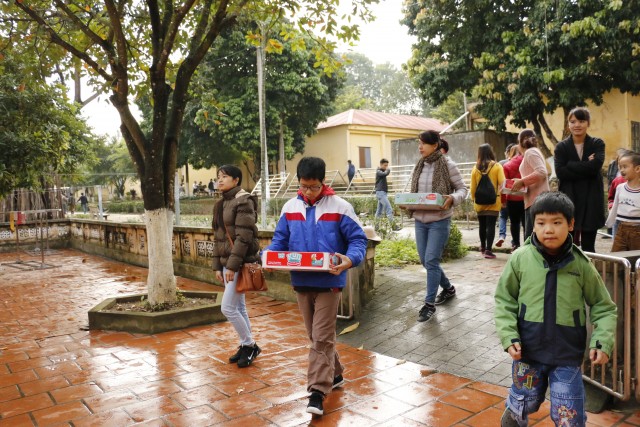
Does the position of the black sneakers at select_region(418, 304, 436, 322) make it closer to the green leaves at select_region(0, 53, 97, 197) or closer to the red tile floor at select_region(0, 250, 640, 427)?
the red tile floor at select_region(0, 250, 640, 427)

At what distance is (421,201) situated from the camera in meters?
4.86

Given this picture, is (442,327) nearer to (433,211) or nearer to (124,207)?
(433,211)

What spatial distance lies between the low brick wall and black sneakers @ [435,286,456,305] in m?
0.84

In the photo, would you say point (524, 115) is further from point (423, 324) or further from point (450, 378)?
point (450, 378)

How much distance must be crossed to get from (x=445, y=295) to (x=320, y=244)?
8.33 feet

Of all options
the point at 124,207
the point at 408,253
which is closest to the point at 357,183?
the point at 124,207

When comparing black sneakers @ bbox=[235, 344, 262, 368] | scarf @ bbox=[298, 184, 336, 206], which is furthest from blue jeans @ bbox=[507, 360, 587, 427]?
black sneakers @ bbox=[235, 344, 262, 368]

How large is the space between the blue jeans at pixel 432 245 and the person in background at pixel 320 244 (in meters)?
1.62

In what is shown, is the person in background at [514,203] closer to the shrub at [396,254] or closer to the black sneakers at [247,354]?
the shrub at [396,254]

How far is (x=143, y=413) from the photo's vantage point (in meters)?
3.55

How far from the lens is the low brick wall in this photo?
597cm

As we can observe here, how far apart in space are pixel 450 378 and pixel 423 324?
1.12 m

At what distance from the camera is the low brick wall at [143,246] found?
597cm

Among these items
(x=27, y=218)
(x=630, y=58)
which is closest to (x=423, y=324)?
(x=630, y=58)
